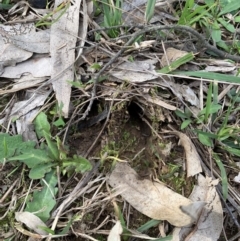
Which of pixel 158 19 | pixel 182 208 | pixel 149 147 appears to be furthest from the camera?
pixel 158 19

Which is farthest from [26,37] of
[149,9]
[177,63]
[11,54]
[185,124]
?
[185,124]

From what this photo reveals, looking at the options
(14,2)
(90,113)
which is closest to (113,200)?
(90,113)

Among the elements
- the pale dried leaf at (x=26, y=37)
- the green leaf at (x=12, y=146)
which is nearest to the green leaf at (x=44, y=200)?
the green leaf at (x=12, y=146)

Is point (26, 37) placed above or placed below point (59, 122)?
above

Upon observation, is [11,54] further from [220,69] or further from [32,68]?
[220,69]

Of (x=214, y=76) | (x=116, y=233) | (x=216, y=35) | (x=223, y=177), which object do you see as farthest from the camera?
(x=216, y=35)

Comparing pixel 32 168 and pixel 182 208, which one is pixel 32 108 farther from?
Result: pixel 182 208
